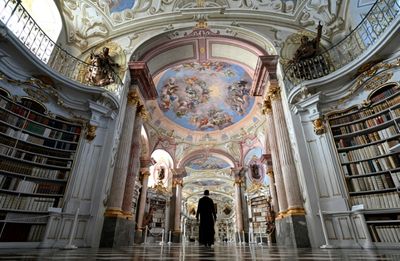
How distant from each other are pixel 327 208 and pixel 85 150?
6.30 metres

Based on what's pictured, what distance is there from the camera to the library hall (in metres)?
4.36

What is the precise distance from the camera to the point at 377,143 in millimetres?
4711

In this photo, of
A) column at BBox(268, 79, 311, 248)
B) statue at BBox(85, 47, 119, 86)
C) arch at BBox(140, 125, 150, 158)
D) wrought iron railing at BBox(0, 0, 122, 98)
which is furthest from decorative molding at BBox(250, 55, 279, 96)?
arch at BBox(140, 125, 150, 158)

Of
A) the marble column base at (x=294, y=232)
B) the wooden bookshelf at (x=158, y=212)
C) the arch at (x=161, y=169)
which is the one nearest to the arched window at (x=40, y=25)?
the marble column base at (x=294, y=232)

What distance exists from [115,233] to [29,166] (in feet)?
8.43

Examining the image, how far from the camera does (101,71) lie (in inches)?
276

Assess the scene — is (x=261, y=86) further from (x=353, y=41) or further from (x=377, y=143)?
(x=377, y=143)

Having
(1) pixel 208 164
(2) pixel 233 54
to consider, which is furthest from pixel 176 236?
(2) pixel 233 54

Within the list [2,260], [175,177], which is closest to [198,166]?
[175,177]

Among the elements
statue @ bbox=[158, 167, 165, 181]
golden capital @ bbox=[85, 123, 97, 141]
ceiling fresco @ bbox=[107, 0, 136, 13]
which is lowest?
golden capital @ bbox=[85, 123, 97, 141]

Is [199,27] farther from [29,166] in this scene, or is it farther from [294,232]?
[294,232]

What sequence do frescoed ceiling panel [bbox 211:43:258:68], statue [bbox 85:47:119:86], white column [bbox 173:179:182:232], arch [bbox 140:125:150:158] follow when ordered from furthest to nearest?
white column [bbox 173:179:182:232] → arch [bbox 140:125:150:158] → frescoed ceiling panel [bbox 211:43:258:68] → statue [bbox 85:47:119:86]

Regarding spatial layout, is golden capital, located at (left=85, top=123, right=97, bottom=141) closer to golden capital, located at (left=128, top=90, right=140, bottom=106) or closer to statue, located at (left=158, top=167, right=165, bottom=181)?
golden capital, located at (left=128, top=90, right=140, bottom=106)

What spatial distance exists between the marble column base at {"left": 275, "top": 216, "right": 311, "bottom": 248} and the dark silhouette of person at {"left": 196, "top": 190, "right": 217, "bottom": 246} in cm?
176
